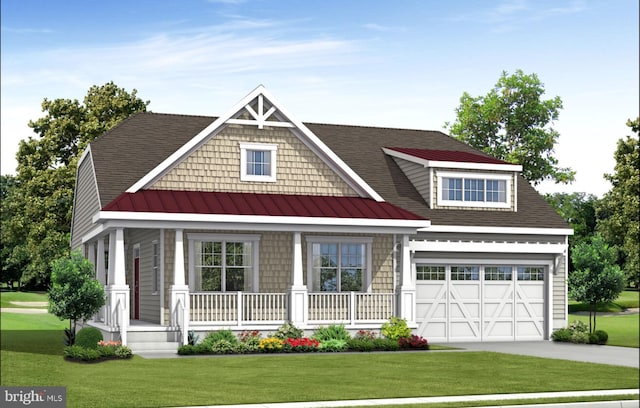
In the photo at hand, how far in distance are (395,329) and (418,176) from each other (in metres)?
7.28

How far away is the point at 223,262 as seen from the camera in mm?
29203

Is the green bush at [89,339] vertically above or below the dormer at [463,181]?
below

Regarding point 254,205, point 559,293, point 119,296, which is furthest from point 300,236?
point 559,293

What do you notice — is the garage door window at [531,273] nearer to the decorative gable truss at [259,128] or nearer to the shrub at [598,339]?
the shrub at [598,339]

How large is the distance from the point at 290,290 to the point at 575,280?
1211cm

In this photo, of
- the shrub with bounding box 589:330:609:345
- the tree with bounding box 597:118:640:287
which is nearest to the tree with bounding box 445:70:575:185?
the tree with bounding box 597:118:640:287

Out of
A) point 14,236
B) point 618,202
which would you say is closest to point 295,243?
point 14,236

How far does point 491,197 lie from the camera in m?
34.4

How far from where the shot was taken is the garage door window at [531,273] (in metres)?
33.5

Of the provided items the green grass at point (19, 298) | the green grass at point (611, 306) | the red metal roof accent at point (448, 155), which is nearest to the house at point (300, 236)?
the red metal roof accent at point (448, 155)

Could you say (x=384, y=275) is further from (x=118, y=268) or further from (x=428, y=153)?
(x=118, y=268)

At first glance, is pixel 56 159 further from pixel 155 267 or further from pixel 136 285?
pixel 155 267

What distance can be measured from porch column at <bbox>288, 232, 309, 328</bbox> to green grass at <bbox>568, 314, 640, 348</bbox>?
11531mm

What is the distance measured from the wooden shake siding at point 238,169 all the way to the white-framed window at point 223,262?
1.85 meters
